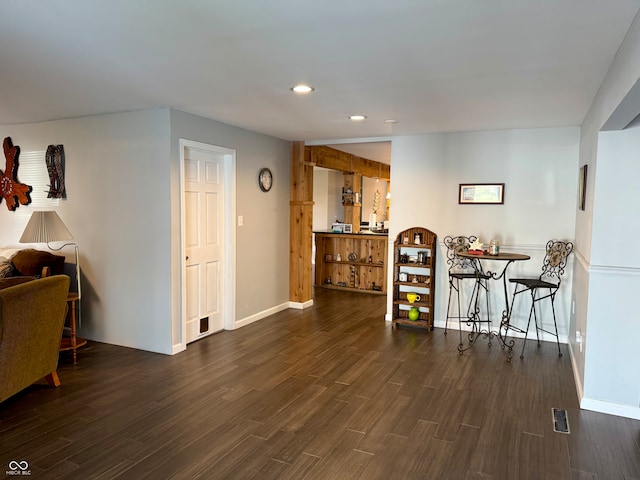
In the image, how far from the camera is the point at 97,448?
259 centimetres

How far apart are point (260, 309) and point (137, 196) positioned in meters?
2.13

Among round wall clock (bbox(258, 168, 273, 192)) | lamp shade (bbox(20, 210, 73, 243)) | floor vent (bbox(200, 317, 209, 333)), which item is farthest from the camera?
round wall clock (bbox(258, 168, 273, 192))

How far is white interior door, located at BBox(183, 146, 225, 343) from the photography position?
452 cm

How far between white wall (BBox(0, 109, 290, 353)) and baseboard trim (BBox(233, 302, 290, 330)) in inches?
25.4

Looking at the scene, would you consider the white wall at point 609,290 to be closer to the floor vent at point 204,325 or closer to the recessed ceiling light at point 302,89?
the recessed ceiling light at point 302,89

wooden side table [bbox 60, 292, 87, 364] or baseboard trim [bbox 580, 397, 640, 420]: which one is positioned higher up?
wooden side table [bbox 60, 292, 87, 364]

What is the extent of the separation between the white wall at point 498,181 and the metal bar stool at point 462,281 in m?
0.09

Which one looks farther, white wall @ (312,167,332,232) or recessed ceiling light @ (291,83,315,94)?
white wall @ (312,167,332,232)

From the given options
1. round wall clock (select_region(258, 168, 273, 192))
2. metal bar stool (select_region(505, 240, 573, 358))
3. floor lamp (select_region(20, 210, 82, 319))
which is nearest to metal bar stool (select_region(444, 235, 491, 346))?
metal bar stool (select_region(505, 240, 573, 358))

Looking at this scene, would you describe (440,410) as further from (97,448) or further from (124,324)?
(124,324)

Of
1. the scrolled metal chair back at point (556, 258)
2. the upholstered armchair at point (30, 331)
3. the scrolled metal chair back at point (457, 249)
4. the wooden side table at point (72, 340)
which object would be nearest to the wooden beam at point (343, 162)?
the scrolled metal chair back at point (457, 249)

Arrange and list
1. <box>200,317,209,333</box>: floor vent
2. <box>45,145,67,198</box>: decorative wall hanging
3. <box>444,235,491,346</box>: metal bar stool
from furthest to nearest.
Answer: <box>444,235,491,346</box>: metal bar stool < <box>200,317,209,333</box>: floor vent < <box>45,145,67,198</box>: decorative wall hanging

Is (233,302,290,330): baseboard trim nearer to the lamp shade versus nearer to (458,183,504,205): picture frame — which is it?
the lamp shade

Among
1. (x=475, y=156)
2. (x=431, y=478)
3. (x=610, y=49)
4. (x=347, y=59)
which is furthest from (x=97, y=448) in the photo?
(x=475, y=156)
